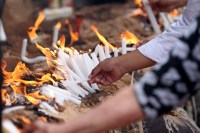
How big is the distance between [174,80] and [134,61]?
154cm

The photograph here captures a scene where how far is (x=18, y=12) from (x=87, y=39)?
2.11 metres

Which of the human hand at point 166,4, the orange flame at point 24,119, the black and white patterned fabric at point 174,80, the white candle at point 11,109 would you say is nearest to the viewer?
the black and white patterned fabric at point 174,80

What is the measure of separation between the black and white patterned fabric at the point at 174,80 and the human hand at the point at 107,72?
4.84 ft

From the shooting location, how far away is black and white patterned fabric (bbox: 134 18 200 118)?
229 centimetres

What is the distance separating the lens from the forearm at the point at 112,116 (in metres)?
2.35

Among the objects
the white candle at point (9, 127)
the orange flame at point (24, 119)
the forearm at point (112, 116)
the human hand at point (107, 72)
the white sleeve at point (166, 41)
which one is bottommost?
the forearm at point (112, 116)

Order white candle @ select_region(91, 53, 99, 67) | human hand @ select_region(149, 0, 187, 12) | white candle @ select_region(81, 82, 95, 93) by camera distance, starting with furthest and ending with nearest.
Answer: human hand @ select_region(149, 0, 187, 12) < white candle @ select_region(91, 53, 99, 67) < white candle @ select_region(81, 82, 95, 93)

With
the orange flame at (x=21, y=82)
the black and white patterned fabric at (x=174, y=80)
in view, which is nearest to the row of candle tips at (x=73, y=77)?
the orange flame at (x=21, y=82)

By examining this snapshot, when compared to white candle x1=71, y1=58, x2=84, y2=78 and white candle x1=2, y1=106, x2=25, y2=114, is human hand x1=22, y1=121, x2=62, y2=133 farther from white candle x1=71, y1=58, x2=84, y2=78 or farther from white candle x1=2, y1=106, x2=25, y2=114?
white candle x1=71, y1=58, x2=84, y2=78

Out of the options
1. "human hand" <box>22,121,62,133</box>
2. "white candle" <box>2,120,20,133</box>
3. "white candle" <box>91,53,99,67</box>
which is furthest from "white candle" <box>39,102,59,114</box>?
"white candle" <box>91,53,99,67</box>

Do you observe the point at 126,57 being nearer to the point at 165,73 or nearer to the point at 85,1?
the point at 165,73

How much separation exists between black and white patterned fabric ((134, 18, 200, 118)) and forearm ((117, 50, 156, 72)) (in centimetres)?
147

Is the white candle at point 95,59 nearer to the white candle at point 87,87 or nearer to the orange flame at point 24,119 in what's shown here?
the white candle at point 87,87

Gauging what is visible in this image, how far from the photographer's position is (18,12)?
24.9 feet
